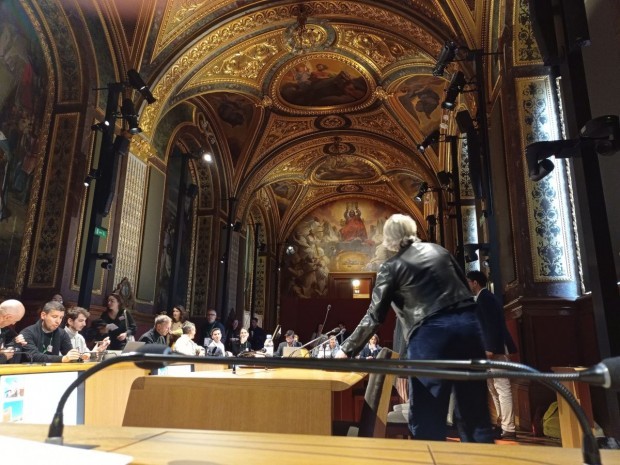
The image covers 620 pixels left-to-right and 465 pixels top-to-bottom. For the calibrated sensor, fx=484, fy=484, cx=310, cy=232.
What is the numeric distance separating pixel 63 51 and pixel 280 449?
9300 millimetres

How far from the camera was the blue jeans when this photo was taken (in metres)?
2.37

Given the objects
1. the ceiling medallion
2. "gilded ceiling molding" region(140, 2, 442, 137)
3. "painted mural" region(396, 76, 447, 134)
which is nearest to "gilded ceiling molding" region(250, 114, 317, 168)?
"painted mural" region(396, 76, 447, 134)

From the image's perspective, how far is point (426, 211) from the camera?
19359 millimetres

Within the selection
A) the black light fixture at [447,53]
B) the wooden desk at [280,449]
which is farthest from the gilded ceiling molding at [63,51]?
the wooden desk at [280,449]

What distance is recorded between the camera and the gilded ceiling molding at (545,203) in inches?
221

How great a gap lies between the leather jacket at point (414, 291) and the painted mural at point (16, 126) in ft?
22.7

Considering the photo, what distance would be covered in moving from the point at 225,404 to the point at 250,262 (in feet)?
56.3

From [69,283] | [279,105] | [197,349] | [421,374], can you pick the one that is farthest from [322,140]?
[421,374]

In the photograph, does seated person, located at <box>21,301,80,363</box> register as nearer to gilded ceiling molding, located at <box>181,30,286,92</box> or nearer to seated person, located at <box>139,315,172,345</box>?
seated person, located at <box>139,315,172,345</box>

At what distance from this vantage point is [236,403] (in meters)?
2.13

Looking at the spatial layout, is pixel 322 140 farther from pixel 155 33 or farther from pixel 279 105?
pixel 155 33

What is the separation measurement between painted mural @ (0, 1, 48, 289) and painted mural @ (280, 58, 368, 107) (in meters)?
5.99

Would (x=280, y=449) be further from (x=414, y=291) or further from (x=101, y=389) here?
(x=101, y=389)

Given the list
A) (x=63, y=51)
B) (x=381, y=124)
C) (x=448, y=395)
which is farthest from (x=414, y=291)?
(x=381, y=124)
